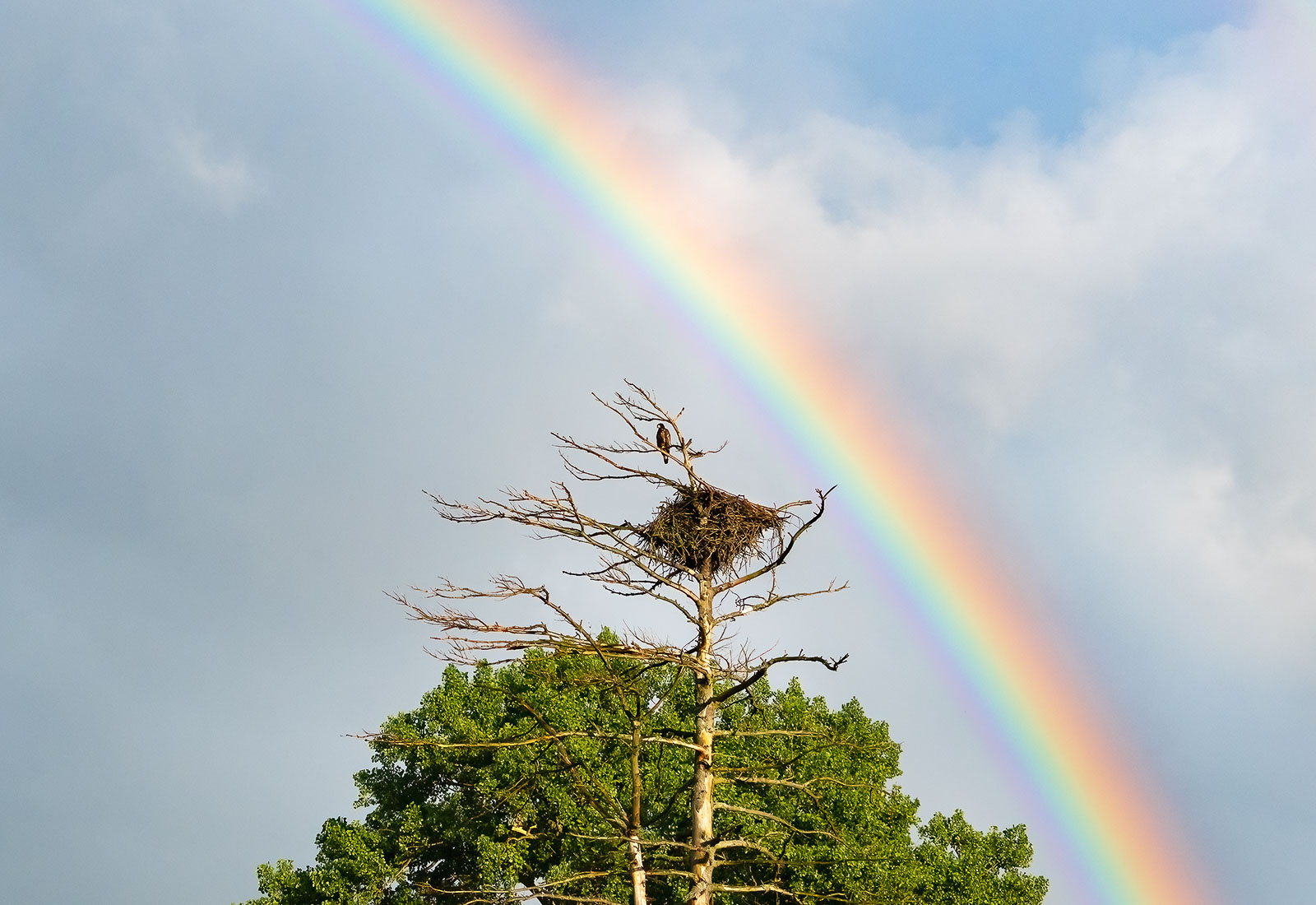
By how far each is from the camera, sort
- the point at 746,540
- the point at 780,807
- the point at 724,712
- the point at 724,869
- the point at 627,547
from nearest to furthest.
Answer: the point at 627,547, the point at 746,540, the point at 780,807, the point at 724,869, the point at 724,712

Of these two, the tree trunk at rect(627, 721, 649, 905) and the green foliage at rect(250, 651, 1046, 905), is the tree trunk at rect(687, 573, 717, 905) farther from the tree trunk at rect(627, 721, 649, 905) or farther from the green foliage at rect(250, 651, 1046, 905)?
the green foliage at rect(250, 651, 1046, 905)

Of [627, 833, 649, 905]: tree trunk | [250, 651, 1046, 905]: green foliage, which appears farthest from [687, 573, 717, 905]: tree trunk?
[250, 651, 1046, 905]: green foliage

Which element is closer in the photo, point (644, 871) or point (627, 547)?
point (644, 871)

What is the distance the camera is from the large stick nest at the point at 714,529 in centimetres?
1084

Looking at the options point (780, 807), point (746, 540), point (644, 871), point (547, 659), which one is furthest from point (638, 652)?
point (780, 807)

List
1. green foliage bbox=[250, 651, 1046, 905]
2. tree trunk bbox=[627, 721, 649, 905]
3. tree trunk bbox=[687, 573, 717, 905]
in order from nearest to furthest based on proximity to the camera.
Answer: tree trunk bbox=[627, 721, 649, 905] < tree trunk bbox=[687, 573, 717, 905] < green foliage bbox=[250, 651, 1046, 905]

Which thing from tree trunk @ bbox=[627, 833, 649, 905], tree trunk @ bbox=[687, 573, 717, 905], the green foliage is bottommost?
tree trunk @ bbox=[627, 833, 649, 905]

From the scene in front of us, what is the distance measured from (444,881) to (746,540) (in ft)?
A: 45.9

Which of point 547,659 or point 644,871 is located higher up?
point 547,659

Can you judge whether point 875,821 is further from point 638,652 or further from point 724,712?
point 638,652

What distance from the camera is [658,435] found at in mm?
11617

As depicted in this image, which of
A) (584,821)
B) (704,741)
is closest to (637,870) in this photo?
(704,741)

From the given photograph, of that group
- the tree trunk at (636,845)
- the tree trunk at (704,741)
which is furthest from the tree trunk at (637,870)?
the tree trunk at (704,741)

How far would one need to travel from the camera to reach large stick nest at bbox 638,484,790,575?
10844mm
